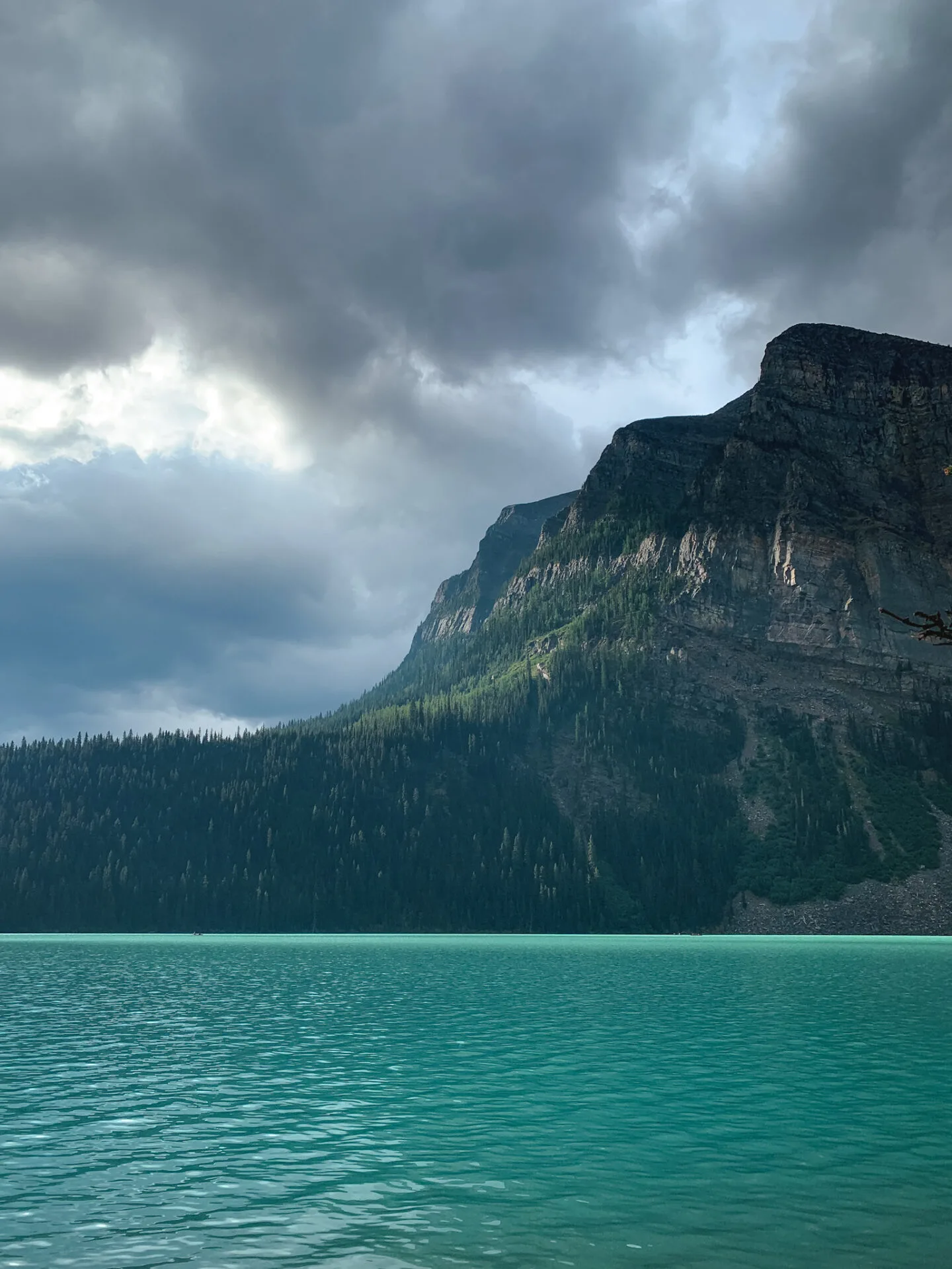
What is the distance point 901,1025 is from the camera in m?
53.8

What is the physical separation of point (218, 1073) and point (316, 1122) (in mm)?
10187

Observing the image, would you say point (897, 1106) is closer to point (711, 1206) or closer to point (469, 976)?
point (711, 1206)

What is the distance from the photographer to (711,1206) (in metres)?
22.4

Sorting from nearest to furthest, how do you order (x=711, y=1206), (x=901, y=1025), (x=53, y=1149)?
1. (x=711, y=1206)
2. (x=53, y=1149)
3. (x=901, y=1025)

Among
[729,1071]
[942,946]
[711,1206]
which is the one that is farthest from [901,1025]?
[942,946]

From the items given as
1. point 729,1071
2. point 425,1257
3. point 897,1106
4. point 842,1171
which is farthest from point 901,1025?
point 425,1257

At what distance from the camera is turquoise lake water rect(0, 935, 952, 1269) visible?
20.0 meters

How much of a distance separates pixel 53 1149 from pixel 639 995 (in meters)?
52.0

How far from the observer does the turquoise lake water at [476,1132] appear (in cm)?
2005

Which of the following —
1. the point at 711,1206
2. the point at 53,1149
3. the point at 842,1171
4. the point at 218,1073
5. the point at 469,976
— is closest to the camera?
the point at 711,1206

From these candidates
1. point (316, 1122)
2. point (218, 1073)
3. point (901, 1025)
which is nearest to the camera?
point (316, 1122)

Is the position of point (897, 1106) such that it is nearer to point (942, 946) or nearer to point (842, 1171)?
point (842, 1171)

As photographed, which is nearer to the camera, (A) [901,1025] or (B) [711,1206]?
(B) [711,1206]

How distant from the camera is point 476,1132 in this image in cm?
2952
